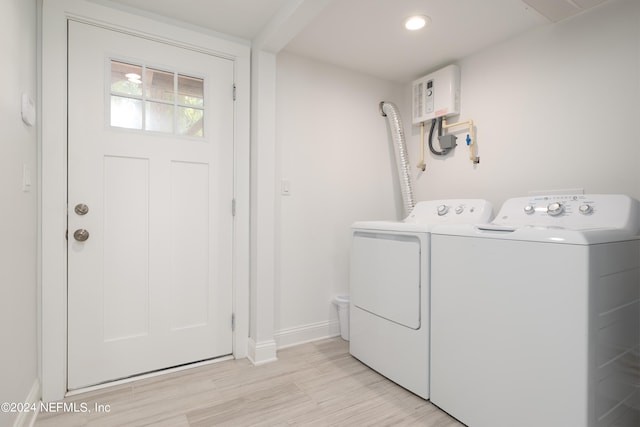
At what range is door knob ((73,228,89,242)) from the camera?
172 cm

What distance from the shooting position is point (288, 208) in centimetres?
238

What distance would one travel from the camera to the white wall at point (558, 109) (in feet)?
5.46

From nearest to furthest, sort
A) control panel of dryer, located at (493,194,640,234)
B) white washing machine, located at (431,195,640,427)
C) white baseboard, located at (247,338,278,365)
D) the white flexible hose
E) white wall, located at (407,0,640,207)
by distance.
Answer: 1. white washing machine, located at (431,195,640,427)
2. control panel of dryer, located at (493,194,640,234)
3. white wall, located at (407,0,640,207)
4. white baseboard, located at (247,338,278,365)
5. the white flexible hose

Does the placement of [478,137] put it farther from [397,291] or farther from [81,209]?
[81,209]

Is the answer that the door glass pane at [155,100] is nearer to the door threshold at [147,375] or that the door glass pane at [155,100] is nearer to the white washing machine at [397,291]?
the white washing machine at [397,291]

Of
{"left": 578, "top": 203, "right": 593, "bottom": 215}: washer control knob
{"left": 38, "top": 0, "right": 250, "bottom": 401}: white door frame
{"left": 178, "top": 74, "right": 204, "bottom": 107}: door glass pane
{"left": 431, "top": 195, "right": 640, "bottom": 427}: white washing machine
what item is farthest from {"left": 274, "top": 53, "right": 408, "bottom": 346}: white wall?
{"left": 578, "top": 203, "right": 593, "bottom": 215}: washer control knob

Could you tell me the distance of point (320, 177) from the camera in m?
2.53

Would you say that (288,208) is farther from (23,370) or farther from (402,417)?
(23,370)

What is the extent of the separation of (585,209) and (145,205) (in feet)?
7.68

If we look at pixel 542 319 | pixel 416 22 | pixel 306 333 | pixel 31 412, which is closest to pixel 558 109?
pixel 416 22

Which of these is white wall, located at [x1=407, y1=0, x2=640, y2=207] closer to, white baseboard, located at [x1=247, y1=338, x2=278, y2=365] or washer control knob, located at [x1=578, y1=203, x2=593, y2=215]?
washer control knob, located at [x1=578, y1=203, x2=593, y2=215]

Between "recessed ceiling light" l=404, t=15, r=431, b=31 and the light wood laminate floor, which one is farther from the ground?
"recessed ceiling light" l=404, t=15, r=431, b=31

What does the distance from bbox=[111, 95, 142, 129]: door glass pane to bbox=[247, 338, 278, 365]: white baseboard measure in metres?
1.54

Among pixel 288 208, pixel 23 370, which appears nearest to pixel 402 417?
pixel 288 208
